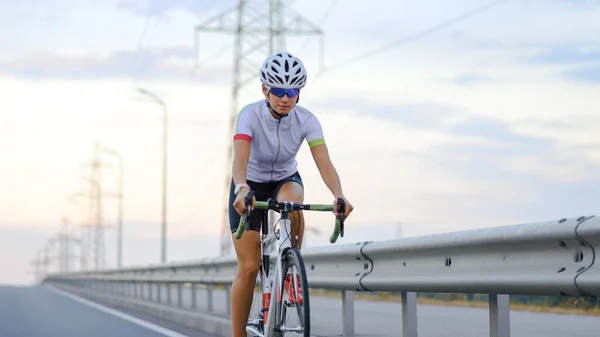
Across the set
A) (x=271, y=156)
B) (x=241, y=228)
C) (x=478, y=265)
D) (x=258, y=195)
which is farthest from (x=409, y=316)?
(x=241, y=228)

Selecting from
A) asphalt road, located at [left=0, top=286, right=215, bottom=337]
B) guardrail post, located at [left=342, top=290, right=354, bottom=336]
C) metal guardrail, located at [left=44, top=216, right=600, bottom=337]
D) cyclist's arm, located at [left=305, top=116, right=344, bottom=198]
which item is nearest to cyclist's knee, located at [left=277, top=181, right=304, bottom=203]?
cyclist's arm, located at [left=305, top=116, right=344, bottom=198]

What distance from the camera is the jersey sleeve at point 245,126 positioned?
23.7ft

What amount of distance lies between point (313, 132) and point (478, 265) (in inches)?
53.5

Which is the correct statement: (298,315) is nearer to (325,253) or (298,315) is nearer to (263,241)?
(263,241)

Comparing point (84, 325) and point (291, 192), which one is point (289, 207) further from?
point (84, 325)

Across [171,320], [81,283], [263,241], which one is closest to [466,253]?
[263,241]

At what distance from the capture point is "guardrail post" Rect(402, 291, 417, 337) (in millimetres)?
8078

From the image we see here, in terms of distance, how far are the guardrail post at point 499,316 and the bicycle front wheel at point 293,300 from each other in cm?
123

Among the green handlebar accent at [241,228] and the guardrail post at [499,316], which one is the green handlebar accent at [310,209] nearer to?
the green handlebar accent at [241,228]

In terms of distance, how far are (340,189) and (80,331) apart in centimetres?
712

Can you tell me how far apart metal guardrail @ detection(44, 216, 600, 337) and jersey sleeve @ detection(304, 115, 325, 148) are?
0.99 meters

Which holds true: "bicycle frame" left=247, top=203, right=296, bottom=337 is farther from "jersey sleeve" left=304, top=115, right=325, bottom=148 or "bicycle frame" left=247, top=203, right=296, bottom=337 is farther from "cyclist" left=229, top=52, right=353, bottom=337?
"jersey sleeve" left=304, top=115, right=325, bottom=148

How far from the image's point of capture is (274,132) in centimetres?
739

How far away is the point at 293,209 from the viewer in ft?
22.6
